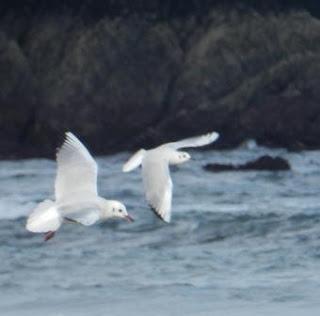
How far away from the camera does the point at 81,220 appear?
1362 cm

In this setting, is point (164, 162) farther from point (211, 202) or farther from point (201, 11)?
point (201, 11)

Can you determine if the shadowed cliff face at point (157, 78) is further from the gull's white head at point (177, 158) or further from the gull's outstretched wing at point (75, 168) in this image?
the gull's outstretched wing at point (75, 168)

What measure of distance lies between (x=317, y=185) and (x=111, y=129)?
404cm

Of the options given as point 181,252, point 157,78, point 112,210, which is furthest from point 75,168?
point 157,78

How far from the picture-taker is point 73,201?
14.0 m

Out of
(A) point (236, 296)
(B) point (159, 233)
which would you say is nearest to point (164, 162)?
(A) point (236, 296)

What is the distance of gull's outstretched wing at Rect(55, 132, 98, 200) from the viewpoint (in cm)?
1445

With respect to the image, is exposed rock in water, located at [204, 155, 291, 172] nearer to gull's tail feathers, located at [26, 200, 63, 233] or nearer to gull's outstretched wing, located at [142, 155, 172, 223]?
gull's outstretched wing, located at [142, 155, 172, 223]

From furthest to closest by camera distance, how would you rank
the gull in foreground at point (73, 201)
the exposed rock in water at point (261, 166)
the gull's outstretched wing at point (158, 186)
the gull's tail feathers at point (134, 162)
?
the exposed rock in water at point (261, 166)
the gull's tail feathers at point (134, 162)
the gull's outstretched wing at point (158, 186)
the gull in foreground at point (73, 201)

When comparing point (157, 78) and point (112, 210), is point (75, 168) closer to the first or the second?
point (112, 210)

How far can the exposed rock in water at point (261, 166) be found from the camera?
878 inches

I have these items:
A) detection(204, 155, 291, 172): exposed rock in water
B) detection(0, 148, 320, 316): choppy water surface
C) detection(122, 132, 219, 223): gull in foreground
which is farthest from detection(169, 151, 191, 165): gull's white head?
detection(204, 155, 291, 172): exposed rock in water

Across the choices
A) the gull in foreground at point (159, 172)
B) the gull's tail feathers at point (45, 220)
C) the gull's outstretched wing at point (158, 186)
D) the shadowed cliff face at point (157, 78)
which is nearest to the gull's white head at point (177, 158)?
the gull in foreground at point (159, 172)

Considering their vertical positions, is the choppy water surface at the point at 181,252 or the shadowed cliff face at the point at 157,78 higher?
the shadowed cliff face at the point at 157,78
